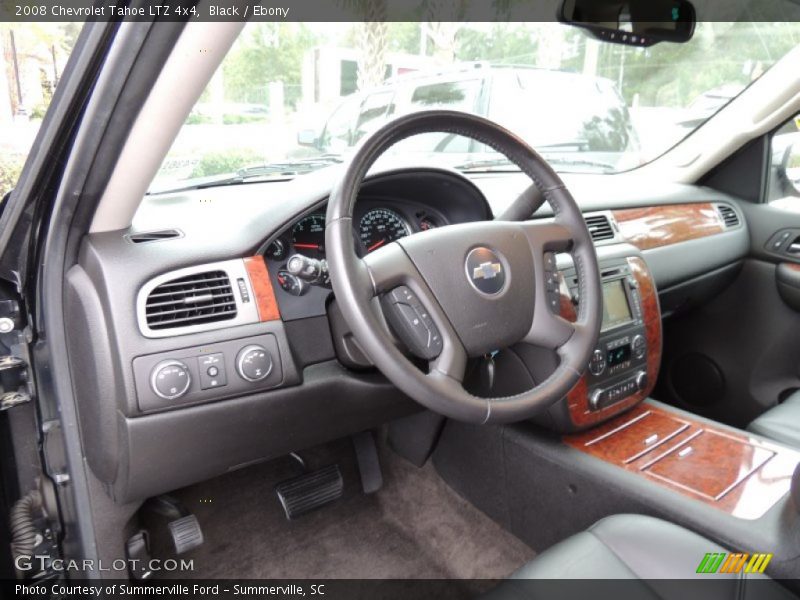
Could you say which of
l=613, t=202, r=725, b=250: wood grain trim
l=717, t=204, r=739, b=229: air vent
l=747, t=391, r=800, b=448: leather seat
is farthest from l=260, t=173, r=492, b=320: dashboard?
l=717, t=204, r=739, b=229: air vent

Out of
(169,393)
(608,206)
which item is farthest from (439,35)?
(169,393)

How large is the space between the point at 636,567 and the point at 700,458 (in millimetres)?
505

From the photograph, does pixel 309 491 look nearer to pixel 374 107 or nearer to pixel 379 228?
pixel 379 228

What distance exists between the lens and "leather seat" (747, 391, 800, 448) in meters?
1.79

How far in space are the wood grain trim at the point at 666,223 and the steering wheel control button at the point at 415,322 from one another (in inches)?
51.9

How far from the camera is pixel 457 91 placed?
2232mm

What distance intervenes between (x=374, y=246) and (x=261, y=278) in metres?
0.39

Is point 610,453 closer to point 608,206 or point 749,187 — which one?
point 608,206

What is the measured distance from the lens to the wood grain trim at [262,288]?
142cm

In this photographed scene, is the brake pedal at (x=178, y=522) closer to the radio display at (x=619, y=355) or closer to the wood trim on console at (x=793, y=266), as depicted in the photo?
the radio display at (x=619, y=355)

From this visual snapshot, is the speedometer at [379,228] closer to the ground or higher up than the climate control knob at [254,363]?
higher up

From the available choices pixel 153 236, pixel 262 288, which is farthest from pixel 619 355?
pixel 153 236

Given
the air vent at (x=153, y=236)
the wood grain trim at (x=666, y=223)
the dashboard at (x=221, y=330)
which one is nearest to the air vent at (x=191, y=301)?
→ the dashboard at (x=221, y=330)

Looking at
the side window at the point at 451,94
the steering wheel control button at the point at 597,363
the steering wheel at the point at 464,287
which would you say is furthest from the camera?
the side window at the point at 451,94
